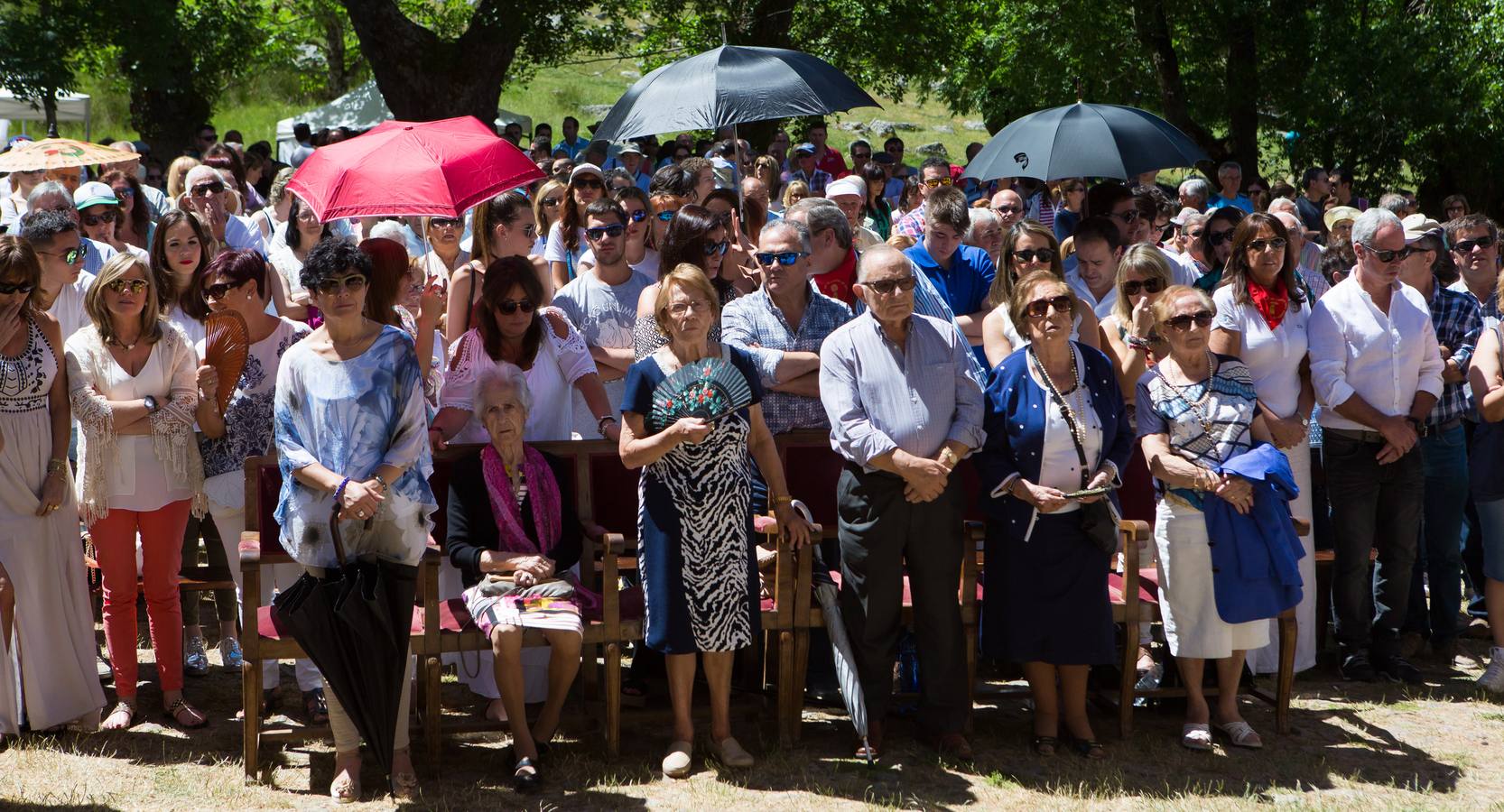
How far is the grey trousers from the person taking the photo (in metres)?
4.95

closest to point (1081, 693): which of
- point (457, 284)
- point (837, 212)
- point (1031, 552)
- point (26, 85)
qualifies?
point (1031, 552)

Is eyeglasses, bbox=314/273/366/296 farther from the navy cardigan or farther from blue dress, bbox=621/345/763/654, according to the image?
the navy cardigan

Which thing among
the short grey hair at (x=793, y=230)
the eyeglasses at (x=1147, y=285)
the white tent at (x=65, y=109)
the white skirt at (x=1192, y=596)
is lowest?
the white skirt at (x=1192, y=596)

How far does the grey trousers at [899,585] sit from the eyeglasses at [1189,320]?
3.25ft

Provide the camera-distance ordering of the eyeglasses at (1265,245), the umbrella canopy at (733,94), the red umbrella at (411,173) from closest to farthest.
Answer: the red umbrella at (411,173), the eyeglasses at (1265,245), the umbrella canopy at (733,94)

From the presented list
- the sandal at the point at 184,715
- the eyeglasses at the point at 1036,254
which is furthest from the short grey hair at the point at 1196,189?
the sandal at the point at 184,715

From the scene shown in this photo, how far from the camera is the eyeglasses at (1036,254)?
555 cm

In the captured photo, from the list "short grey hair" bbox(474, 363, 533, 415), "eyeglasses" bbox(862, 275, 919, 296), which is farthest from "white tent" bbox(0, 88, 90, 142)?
"eyeglasses" bbox(862, 275, 919, 296)

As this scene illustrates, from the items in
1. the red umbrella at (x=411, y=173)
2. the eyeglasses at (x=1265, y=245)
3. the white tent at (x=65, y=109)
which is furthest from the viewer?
the white tent at (x=65, y=109)

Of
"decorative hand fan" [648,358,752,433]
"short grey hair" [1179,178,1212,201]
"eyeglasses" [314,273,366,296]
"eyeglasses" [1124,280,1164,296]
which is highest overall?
"short grey hair" [1179,178,1212,201]

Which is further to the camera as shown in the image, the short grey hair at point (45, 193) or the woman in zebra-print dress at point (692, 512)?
the short grey hair at point (45, 193)

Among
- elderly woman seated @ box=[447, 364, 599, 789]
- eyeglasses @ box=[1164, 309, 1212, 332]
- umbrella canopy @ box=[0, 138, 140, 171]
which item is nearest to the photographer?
elderly woman seated @ box=[447, 364, 599, 789]

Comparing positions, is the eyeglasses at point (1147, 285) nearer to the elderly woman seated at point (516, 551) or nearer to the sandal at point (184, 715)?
the elderly woman seated at point (516, 551)

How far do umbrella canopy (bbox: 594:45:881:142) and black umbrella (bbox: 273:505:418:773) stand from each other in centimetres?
260
